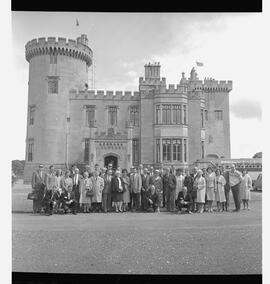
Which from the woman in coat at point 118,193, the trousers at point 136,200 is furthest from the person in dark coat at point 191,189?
the woman in coat at point 118,193

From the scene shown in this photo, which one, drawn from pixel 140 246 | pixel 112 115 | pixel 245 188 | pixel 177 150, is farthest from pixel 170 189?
pixel 112 115

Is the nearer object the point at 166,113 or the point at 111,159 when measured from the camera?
the point at 111,159

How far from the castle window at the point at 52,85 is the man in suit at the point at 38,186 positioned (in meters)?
8.51

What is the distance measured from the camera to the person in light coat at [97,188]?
9.39 m

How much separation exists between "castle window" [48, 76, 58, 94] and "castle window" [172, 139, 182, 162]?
6704 mm

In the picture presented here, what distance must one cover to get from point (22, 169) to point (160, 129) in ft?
32.1

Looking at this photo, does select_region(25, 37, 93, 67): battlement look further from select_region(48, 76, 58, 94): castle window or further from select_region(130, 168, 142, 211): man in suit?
select_region(48, 76, 58, 94): castle window

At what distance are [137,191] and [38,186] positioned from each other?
2755 mm

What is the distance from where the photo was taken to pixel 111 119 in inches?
722

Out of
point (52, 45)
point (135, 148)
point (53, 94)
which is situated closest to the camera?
point (52, 45)

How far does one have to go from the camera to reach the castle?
52.4 feet

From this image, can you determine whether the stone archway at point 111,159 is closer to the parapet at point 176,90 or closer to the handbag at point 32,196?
the parapet at point 176,90

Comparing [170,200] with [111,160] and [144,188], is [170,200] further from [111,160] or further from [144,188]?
[111,160]

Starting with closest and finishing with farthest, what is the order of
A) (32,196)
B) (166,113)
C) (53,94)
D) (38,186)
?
1. (32,196)
2. (38,186)
3. (53,94)
4. (166,113)
